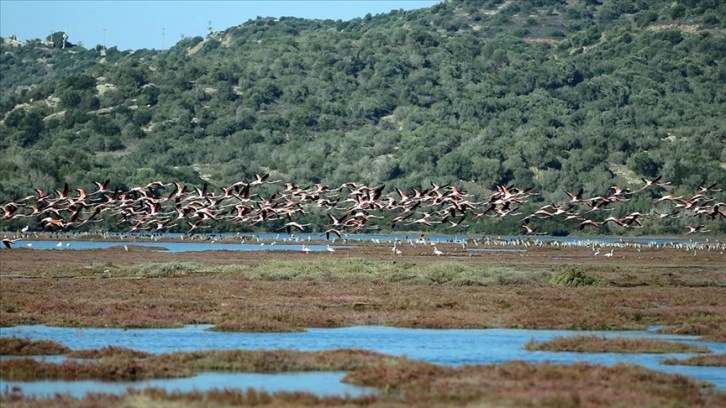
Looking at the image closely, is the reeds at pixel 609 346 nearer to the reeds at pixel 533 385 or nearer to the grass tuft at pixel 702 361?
the grass tuft at pixel 702 361

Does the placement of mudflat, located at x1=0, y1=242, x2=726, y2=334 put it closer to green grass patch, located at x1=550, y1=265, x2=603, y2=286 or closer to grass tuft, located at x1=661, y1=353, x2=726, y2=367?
green grass patch, located at x1=550, y1=265, x2=603, y2=286

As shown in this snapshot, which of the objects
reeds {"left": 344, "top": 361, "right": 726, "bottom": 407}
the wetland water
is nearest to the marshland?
reeds {"left": 344, "top": 361, "right": 726, "bottom": 407}

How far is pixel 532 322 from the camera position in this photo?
4259cm

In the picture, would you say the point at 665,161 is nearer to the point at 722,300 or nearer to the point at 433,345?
the point at 722,300

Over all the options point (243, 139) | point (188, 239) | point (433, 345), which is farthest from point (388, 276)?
point (243, 139)

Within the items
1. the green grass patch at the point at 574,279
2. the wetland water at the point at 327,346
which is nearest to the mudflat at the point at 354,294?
the green grass patch at the point at 574,279

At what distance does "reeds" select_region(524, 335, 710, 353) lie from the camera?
35531mm

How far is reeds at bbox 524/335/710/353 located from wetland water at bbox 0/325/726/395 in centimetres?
38

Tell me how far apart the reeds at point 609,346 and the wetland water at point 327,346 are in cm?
38

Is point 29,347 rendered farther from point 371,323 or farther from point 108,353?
point 371,323

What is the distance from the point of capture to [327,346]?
119ft

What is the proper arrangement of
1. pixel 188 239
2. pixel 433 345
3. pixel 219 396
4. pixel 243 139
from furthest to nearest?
pixel 243 139
pixel 188 239
pixel 433 345
pixel 219 396

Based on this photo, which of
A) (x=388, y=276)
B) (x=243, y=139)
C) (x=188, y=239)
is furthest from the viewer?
(x=243, y=139)

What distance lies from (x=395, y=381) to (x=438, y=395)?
1.70 metres
